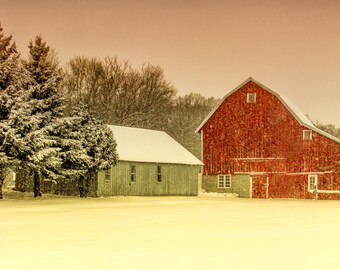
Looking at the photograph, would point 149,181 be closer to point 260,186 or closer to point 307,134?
point 260,186

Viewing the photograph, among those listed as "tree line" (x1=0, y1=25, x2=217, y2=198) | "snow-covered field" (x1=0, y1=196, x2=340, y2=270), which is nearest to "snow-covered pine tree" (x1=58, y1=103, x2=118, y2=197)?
"tree line" (x1=0, y1=25, x2=217, y2=198)

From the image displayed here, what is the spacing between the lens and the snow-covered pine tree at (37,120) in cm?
4669

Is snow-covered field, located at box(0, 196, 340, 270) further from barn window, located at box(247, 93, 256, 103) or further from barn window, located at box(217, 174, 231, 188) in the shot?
barn window, located at box(217, 174, 231, 188)

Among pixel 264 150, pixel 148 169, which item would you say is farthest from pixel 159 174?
pixel 264 150

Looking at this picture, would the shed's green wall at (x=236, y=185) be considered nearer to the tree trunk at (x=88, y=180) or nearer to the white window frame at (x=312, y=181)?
the white window frame at (x=312, y=181)

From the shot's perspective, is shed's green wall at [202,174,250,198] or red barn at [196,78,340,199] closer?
red barn at [196,78,340,199]

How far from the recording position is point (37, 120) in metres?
47.2

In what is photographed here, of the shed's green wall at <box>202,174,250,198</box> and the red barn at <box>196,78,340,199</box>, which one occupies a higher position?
the red barn at <box>196,78,340,199</box>

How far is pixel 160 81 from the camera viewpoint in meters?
86.4

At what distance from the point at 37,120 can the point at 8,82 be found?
11.5 feet

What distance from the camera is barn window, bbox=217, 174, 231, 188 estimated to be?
206 ft

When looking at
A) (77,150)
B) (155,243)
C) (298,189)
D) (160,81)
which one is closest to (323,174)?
(298,189)

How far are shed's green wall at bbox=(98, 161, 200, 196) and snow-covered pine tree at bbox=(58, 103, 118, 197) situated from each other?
78.7 inches

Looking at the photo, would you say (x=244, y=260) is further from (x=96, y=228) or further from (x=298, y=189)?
(x=298, y=189)
